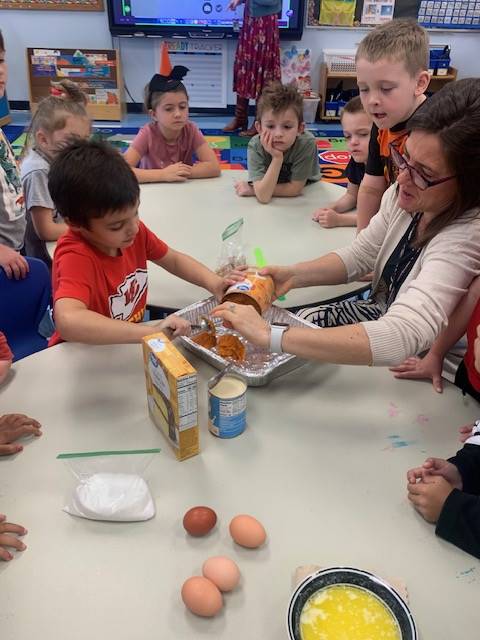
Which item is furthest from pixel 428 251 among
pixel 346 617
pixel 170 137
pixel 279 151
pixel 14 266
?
pixel 170 137

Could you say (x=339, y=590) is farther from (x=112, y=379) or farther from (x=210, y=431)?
(x=112, y=379)

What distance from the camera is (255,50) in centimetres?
552

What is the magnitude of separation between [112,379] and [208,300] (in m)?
0.36

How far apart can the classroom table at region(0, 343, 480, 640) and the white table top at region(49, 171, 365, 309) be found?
377 mm

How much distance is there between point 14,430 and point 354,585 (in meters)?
0.67

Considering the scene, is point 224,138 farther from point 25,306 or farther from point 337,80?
point 25,306

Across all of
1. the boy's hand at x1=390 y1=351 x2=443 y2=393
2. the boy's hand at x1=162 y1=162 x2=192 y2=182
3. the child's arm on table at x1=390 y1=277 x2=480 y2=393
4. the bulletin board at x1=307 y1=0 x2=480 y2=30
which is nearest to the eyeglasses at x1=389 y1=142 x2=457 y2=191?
the child's arm on table at x1=390 y1=277 x2=480 y2=393

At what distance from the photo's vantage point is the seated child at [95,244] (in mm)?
1176

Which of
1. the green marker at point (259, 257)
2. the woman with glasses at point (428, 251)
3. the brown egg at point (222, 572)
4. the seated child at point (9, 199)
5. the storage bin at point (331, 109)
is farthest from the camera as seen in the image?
the storage bin at point (331, 109)

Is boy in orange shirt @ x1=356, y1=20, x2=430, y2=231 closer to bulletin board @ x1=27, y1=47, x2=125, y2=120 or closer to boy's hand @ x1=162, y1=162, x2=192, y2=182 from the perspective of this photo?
boy's hand @ x1=162, y1=162, x2=192, y2=182

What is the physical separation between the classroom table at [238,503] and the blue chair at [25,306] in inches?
14.8

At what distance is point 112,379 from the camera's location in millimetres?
1173

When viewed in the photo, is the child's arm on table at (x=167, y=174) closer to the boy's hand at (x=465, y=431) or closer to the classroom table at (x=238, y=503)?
the classroom table at (x=238, y=503)

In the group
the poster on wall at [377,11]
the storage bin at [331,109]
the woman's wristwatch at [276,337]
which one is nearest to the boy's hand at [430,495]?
the woman's wristwatch at [276,337]
